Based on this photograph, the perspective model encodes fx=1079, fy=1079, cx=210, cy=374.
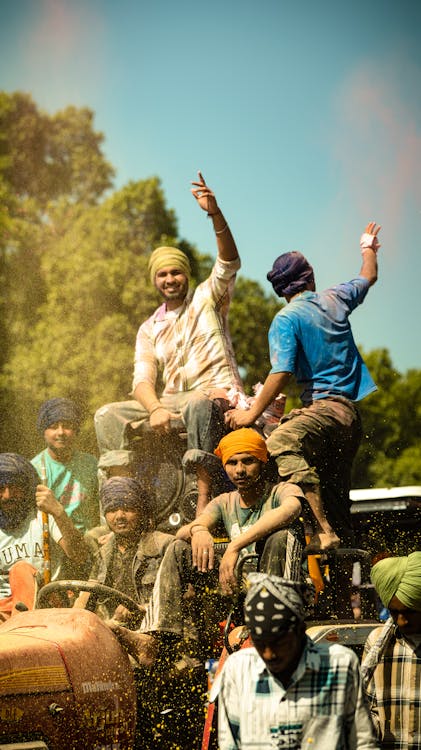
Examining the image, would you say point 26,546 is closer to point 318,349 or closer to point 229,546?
point 229,546

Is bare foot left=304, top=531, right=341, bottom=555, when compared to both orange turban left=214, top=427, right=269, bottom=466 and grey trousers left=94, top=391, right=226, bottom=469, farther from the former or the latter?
grey trousers left=94, top=391, right=226, bottom=469

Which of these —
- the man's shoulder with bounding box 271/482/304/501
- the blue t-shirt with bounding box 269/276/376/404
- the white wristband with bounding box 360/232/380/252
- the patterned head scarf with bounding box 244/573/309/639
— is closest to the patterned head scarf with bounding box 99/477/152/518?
the man's shoulder with bounding box 271/482/304/501

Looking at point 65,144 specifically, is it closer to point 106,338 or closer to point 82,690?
point 106,338

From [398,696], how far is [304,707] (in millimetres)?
565

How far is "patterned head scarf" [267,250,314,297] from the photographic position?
582cm

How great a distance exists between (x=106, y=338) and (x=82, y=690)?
11744 millimetres

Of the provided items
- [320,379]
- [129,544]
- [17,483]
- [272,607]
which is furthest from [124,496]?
[272,607]

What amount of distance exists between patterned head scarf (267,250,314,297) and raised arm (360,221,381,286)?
475mm

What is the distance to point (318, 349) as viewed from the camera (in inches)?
222

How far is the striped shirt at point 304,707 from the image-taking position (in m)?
3.13

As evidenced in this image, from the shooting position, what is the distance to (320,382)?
5.65 meters

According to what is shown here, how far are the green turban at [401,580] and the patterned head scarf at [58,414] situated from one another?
3610 mm

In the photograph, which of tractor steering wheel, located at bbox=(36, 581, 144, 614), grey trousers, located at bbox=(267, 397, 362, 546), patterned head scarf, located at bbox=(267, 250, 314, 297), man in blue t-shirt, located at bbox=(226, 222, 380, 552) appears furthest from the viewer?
patterned head scarf, located at bbox=(267, 250, 314, 297)

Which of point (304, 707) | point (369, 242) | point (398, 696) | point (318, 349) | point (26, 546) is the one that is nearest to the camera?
point (304, 707)
